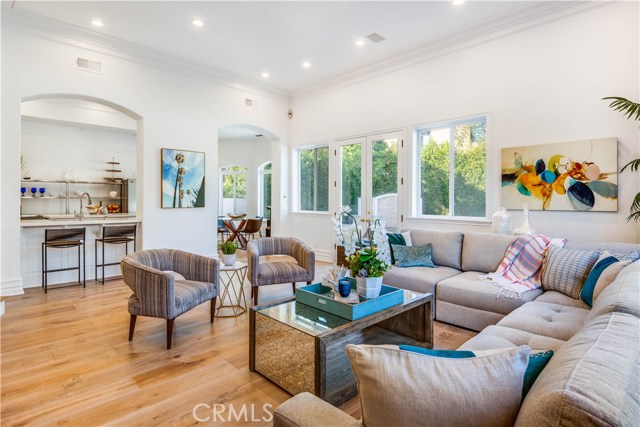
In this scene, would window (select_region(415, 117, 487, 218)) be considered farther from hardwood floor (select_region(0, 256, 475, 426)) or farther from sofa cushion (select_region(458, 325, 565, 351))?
sofa cushion (select_region(458, 325, 565, 351))

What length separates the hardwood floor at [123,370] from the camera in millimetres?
2041

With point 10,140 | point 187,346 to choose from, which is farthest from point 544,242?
point 10,140

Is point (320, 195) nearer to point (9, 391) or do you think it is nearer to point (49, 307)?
point (49, 307)

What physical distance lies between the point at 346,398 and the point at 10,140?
513 centimetres

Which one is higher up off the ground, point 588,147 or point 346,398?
point 588,147

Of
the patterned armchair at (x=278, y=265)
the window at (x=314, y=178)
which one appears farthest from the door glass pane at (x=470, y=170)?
the window at (x=314, y=178)

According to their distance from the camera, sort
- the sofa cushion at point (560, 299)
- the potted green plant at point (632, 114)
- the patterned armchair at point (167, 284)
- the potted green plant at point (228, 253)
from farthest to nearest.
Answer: the potted green plant at point (228, 253) → the potted green plant at point (632, 114) → the patterned armchair at point (167, 284) → the sofa cushion at point (560, 299)

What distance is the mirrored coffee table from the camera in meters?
2.07

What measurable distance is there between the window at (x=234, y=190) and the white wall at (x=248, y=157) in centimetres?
28

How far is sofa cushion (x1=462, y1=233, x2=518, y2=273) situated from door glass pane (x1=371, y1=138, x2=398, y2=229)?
5.91 ft

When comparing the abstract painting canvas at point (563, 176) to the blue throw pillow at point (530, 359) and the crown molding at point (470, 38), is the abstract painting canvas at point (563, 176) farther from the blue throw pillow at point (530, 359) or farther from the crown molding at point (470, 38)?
the blue throw pillow at point (530, 359)

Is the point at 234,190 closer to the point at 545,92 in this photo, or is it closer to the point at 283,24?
the point at 283,24

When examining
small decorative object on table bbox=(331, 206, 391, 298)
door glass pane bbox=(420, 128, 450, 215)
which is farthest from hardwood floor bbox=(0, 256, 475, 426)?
door glass pane bbox=(420, 128, 450, 215)

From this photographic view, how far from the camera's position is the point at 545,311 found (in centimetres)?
252
